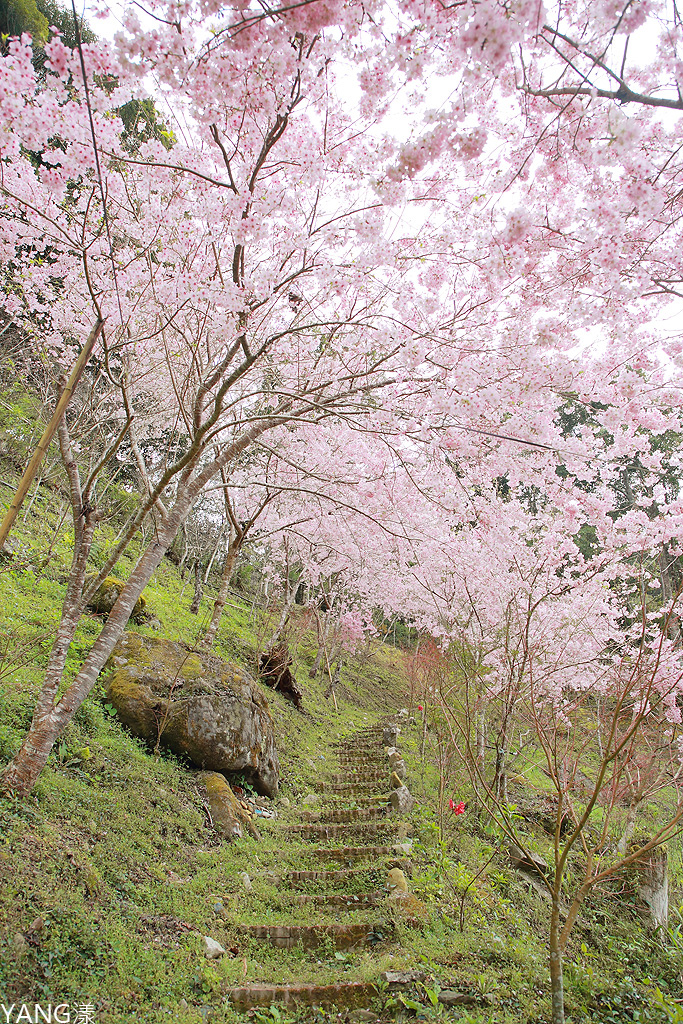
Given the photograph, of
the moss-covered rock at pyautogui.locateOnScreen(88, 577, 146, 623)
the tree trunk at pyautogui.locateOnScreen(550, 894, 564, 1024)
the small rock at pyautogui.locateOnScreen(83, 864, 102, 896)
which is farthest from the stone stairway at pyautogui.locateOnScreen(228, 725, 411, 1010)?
the moss-covered rock at pyautogui.locateOnScreen(88, 577, 146, 623)

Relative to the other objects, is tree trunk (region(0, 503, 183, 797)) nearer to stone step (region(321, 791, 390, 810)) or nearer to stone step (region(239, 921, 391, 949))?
stone step (region(239, 921, 391, 949))

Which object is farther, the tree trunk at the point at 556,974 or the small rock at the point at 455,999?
the small rock at the point at 455,999

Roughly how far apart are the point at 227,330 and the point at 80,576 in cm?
261

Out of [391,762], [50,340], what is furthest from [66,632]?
[50,340]

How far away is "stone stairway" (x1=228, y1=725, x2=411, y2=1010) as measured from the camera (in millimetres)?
3447

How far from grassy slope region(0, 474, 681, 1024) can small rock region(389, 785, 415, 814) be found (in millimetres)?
170

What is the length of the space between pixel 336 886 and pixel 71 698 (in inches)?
127

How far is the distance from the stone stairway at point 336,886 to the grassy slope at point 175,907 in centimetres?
9

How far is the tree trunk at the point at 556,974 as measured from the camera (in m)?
2.51

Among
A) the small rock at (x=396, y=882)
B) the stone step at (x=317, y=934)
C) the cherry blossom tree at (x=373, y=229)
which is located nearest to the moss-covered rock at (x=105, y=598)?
the cherry blossom tree at (x=373, y=229)

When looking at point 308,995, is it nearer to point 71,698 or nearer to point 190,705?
point 71,698

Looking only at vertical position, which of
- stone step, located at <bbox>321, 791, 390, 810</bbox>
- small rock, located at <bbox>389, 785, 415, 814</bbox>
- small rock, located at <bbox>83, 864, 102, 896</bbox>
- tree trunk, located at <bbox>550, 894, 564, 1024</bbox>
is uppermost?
tree trunk, located at <bbox>550, 894, 564, 1024</bbox>

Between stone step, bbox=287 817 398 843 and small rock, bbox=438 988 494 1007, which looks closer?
small rock, bbox=438 988 494 1007

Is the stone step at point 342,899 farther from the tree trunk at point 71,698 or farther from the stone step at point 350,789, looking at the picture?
the stone step at point 350,789
